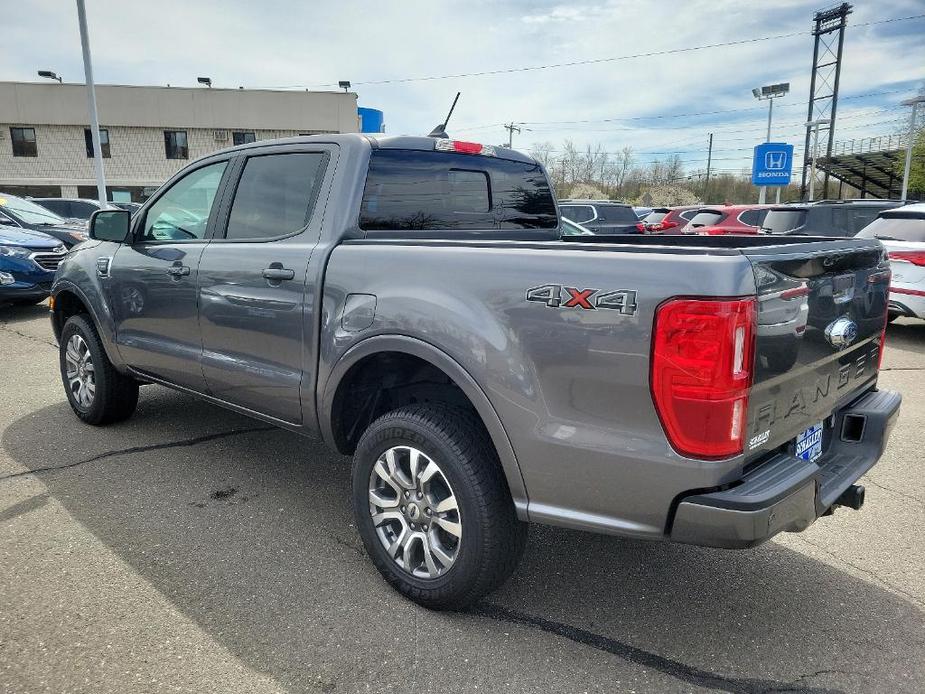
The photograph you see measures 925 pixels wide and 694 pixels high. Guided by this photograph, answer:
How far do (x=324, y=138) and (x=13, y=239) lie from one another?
28.5 feet

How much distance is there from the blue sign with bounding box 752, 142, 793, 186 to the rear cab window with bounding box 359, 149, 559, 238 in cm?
4357

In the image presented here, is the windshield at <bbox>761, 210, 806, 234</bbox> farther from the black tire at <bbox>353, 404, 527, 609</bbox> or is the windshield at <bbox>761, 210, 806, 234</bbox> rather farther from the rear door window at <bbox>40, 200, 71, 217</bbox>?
the rear door window at <bbox>40, 200, 71, 217</bbox>

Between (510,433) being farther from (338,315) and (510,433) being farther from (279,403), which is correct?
(279,403)

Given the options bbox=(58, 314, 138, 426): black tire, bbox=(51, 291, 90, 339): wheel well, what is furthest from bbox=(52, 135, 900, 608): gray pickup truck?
bbox=(51, 291, 90, 339): wheel well

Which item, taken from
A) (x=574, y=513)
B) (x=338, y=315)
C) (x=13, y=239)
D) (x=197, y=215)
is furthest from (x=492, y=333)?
(x=13, y=239)

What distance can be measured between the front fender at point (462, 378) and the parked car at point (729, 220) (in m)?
11.9

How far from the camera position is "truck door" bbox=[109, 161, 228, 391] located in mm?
3795

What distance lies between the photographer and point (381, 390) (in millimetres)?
3096

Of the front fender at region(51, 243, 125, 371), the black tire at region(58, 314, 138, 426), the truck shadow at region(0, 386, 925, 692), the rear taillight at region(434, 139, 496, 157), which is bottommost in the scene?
the truck shadow at region(0, 386, 925, 692)

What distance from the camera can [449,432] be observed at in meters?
2.54

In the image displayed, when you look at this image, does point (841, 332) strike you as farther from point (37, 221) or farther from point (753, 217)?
point (37, 221)

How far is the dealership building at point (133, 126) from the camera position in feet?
130

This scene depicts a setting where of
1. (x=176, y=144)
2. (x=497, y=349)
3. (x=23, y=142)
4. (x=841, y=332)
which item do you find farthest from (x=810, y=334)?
(x=23, y=142)

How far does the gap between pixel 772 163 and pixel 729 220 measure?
33641 millimetres
